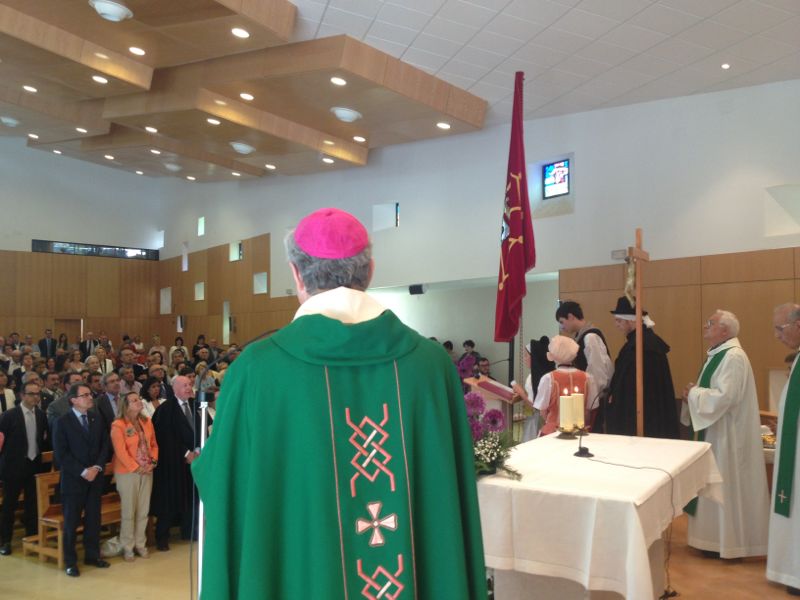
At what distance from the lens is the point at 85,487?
5.88 meters

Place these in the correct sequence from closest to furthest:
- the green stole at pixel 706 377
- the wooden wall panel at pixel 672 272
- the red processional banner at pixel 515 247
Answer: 1. the green stole at pixel 706 377
2. the red processional banner at pixel 515 247
3. the wooden wall panel at pixel 672 272

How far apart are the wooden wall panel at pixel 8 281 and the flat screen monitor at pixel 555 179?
50.9 ft

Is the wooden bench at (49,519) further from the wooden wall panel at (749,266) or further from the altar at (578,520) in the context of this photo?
the wooden wall panel at (749,266)

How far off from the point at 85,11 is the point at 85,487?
5.39 metres

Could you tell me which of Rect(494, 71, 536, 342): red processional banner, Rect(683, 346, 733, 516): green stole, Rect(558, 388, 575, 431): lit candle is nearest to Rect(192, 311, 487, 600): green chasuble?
Rect(558, 388, 575, 431): lit candle

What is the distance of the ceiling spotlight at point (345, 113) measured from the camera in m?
10.2

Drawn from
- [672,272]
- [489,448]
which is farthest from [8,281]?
[489,448]

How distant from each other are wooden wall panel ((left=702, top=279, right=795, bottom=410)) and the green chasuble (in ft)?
24.0

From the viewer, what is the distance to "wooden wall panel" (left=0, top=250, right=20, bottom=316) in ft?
62.8

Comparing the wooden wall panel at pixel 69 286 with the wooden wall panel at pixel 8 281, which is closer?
the wooden wall panel at pixel 8 281

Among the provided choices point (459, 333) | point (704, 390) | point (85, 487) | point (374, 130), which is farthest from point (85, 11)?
point (459, 333)

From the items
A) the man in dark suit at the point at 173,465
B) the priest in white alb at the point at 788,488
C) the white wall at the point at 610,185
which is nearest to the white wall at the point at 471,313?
the white wall at the point at 610,185

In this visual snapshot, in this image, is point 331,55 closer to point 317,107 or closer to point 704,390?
point 317,107

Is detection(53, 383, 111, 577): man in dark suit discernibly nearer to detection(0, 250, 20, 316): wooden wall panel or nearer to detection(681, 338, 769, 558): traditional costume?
detection(681, 338, 769, 558): traditional costume
